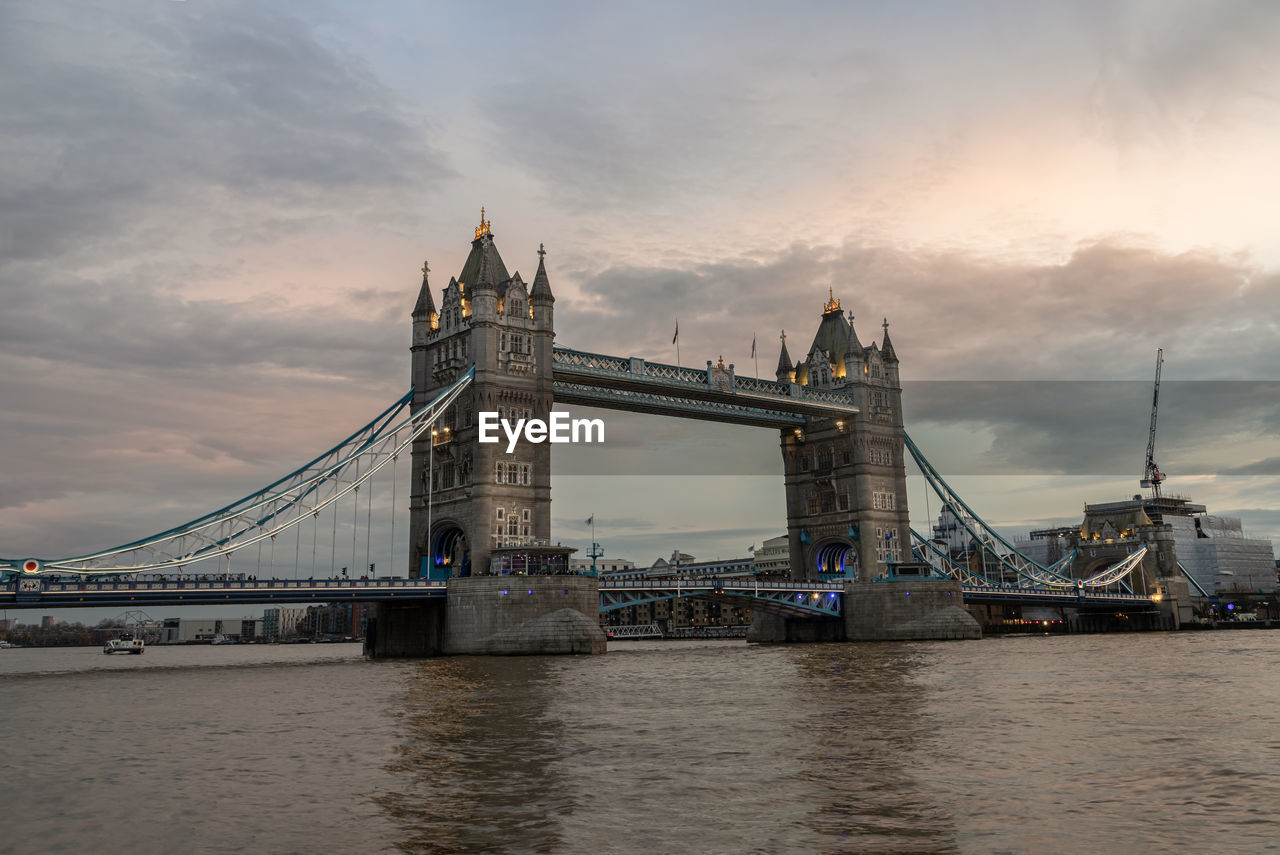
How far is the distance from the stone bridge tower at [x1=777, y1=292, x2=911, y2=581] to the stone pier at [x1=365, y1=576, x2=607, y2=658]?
39.5 metres

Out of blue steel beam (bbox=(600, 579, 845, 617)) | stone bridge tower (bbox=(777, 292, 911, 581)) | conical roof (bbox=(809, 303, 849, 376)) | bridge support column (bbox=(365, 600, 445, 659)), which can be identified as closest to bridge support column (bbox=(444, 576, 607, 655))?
bridge support column (bbox=(365, 600, 445, 659))

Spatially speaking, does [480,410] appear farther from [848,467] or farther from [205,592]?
[848,467]

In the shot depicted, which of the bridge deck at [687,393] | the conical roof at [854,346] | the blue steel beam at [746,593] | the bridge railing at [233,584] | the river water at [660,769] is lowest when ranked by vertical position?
the river water at [660,769]

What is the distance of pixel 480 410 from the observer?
78.3 m

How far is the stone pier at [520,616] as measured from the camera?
69.8m

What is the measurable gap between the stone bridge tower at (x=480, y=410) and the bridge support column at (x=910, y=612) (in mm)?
33377

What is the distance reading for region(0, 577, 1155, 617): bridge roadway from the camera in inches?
2361

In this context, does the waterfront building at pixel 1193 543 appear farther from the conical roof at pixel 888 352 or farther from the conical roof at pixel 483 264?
the conical roof at pixel 483 264

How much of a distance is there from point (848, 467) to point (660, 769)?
86289 millimetres

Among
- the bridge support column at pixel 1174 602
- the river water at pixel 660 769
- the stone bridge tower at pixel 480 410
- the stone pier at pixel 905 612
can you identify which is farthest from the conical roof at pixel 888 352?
the river water at pixel 660 769

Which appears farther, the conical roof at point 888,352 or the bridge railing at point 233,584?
the conical roof at point 888,352

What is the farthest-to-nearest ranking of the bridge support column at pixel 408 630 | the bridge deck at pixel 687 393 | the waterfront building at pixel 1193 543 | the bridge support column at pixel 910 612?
the waterfront building at pixel 1193 543 → the bridge support column at pixel 910 612 → the bridge deck at pixel 687 393 → the bridge support column at pixel 408 630

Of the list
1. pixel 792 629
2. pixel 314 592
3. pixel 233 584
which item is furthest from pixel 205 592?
pixel 792 629

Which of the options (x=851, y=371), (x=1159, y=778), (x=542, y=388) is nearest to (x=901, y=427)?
(x=851, y=371)
